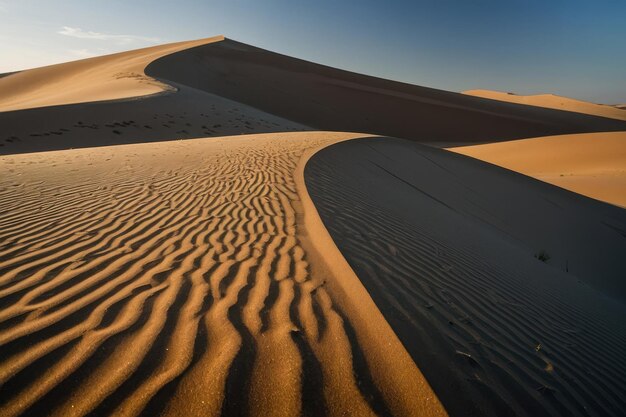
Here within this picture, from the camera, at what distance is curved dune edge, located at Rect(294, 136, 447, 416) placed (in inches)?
76.5

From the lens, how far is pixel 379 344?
7.62ft

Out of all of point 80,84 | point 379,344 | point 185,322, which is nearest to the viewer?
point 379,344

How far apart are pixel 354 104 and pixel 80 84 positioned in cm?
2466

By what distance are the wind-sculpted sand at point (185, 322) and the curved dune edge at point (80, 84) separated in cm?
1758

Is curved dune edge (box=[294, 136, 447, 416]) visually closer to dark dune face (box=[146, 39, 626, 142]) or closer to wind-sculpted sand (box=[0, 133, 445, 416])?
wind-sculpted sand (box=[0, 133, 445, 416])

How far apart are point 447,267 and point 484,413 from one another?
227 centimetres

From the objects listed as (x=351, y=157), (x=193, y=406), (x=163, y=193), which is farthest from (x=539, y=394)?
(x=351, y=157)

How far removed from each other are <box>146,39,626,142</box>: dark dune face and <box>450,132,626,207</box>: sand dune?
10.4m

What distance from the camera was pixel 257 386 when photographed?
1.94 meters

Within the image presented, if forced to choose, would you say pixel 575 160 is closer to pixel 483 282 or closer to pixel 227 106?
pixel 483 282

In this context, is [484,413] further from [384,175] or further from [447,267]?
[384,175]

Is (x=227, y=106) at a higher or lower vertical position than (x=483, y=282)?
higher

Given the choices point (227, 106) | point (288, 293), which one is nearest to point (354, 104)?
point (227, 106)

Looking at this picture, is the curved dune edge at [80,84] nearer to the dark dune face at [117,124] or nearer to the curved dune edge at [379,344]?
the dark dune face at [117,124]
